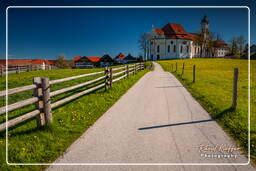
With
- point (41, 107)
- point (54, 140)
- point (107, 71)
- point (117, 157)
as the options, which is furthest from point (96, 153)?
point (107, 71)

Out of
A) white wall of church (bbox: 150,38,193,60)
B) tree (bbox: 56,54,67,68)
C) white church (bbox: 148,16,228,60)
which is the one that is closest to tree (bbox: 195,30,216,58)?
white church (bbox: 148,16,228,60)

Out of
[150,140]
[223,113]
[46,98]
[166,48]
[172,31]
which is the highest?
[172,31]

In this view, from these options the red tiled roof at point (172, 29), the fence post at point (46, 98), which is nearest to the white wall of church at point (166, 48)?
the red tiled roof at point (172, 29)

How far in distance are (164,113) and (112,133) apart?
228 cm

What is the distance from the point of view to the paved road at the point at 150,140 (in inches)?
121

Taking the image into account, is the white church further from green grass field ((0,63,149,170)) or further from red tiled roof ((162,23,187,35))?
green grass field ((0,63,149,170))

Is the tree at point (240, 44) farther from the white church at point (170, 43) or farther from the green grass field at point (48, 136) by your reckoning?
the green grass field at point (48, 136)

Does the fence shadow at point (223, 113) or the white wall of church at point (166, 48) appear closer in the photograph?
the fence shadow at point (223, 113)

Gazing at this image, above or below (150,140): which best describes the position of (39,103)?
above

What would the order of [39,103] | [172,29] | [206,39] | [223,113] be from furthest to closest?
1. [172,29]
2. [206,39]
3. [223,113]
4. [39,103]

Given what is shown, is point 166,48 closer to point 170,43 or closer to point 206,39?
point 170,43

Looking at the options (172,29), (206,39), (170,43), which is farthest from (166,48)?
(206,39)

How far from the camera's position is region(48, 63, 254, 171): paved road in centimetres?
307

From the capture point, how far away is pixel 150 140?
3766 mm
